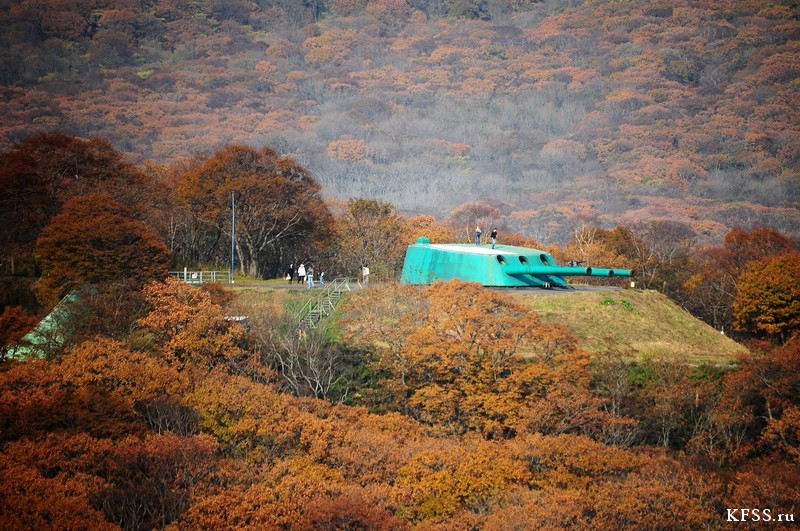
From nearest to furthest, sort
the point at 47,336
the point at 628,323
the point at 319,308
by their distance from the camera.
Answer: the point at 47,336, the point at 628,323, the point at 319,308

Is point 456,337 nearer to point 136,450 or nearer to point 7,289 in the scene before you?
point 136,450

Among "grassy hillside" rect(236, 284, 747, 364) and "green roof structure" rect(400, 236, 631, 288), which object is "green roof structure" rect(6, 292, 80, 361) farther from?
"green roof structure" rect(400, 236, 631, 288)

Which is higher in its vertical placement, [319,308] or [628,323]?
[319,308]

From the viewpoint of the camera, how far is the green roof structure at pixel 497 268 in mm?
46562

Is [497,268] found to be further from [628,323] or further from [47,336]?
[47,336]

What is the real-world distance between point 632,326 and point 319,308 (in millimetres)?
16053

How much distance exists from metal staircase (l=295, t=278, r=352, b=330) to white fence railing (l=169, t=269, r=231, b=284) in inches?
331

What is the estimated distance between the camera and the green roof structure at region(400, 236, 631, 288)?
4656cm

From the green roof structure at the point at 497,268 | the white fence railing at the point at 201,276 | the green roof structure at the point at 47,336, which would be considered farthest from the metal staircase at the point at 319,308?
the green roof structure at the point at 47,336

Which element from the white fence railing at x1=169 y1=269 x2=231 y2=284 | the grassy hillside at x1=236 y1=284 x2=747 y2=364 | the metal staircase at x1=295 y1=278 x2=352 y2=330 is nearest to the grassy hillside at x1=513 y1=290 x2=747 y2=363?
the grassy hillside at x1=236 y1=284 x2=747 y2=364

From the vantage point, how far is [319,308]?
1925 inches

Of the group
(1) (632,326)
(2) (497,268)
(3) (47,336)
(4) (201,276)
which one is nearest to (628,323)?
(1) (632,326)

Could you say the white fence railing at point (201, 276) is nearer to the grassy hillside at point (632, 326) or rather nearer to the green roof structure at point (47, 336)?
the green roof structure at point (47, 336)

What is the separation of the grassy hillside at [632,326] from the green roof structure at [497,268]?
1314mm
